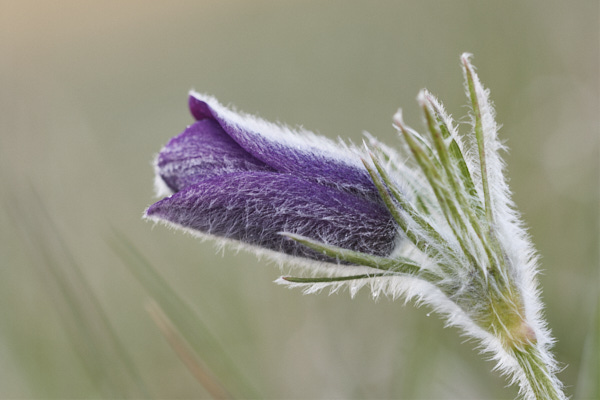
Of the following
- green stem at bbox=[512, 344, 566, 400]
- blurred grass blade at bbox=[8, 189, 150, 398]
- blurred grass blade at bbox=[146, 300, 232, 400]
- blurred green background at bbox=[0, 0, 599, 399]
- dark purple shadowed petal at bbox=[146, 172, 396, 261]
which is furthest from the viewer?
blurred green background at bbox=[0, 0, 599, 399]

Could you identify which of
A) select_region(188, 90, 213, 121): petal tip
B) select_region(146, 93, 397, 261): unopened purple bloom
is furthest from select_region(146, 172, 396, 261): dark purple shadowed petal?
select_region(188, 90, 213, 121): petal tip

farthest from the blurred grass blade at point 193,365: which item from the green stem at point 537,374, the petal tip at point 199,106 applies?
the green stem at point 537,374

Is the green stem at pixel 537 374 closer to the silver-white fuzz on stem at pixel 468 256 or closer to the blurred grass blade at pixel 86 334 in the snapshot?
the silver-white fuzz on stem at pixel 468 256

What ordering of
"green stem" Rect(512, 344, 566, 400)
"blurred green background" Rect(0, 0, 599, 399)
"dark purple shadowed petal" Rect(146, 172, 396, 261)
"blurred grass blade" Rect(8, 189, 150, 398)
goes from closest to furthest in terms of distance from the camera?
"green stem" Rect(512, 344, 566, 400) < "dark purple shadowed petal" Rect(146, 172, 396, 261) < "blurred grass blade" Rect(8, 189, 150, 398) < "blurred green background" Rect(0, 0, 599, 399)

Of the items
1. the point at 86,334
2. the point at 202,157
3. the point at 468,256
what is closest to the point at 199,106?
the point at 202,157

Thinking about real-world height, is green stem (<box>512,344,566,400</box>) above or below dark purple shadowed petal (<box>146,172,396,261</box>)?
below

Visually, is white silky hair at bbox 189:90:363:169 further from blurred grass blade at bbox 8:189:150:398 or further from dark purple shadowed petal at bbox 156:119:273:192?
blurred grass blade at bbox 8:189:150:398

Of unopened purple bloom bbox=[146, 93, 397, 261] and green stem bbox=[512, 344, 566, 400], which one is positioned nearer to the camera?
green stem bbox=[512, 344, 566, 400]

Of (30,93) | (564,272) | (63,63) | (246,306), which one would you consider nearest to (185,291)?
(246,306)
